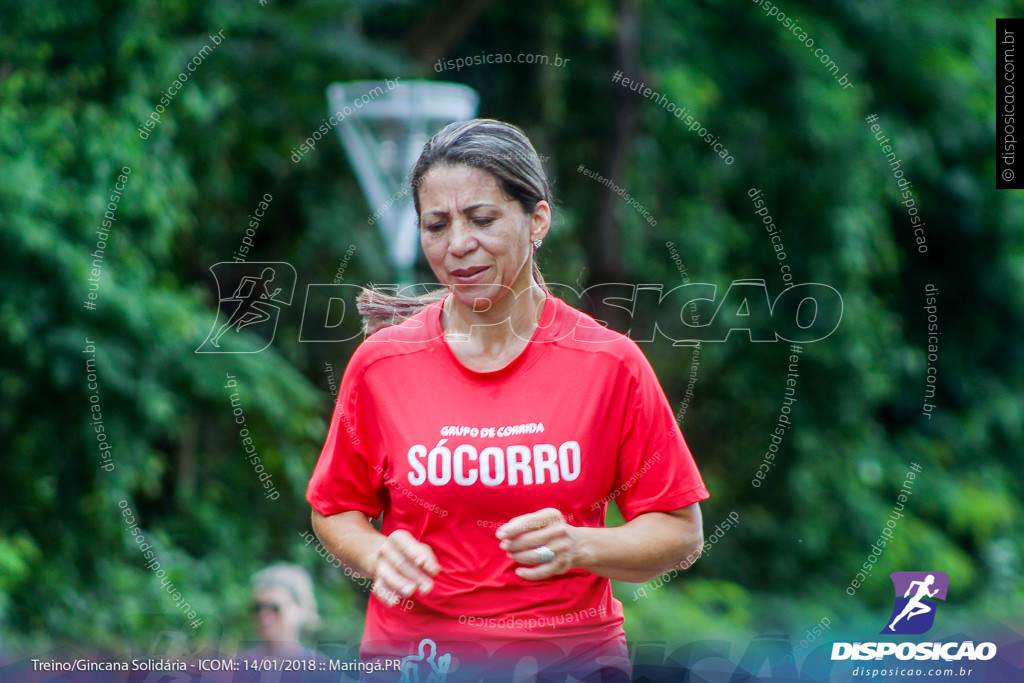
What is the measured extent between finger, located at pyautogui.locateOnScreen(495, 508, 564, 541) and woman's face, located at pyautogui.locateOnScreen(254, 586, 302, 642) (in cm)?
320

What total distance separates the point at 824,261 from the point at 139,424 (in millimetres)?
5322

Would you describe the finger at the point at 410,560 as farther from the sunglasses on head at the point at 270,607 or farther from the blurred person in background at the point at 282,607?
the sunglasses on head at the point at 270,607

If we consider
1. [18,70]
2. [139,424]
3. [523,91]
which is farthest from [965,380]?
[18,70]

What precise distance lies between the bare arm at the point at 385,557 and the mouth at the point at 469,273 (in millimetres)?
500

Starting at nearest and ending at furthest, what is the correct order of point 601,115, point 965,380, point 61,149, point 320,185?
point 61,149 → point 320,185 → point 601,115 → point 965,380

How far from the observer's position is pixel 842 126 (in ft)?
26.0

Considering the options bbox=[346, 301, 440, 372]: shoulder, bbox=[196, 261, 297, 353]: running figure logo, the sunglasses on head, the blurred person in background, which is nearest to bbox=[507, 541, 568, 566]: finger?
bbox=[346, 301, 440, 372]: shoulder

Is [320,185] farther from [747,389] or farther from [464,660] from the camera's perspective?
[464,660]

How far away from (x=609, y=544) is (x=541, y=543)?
151 millimetres

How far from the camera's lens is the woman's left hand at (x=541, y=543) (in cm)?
191

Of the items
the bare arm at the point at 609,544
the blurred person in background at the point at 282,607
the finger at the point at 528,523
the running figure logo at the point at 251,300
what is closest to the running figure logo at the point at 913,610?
the bare arm at the point at 609,544

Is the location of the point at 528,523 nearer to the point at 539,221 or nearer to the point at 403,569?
the point at 403,569
